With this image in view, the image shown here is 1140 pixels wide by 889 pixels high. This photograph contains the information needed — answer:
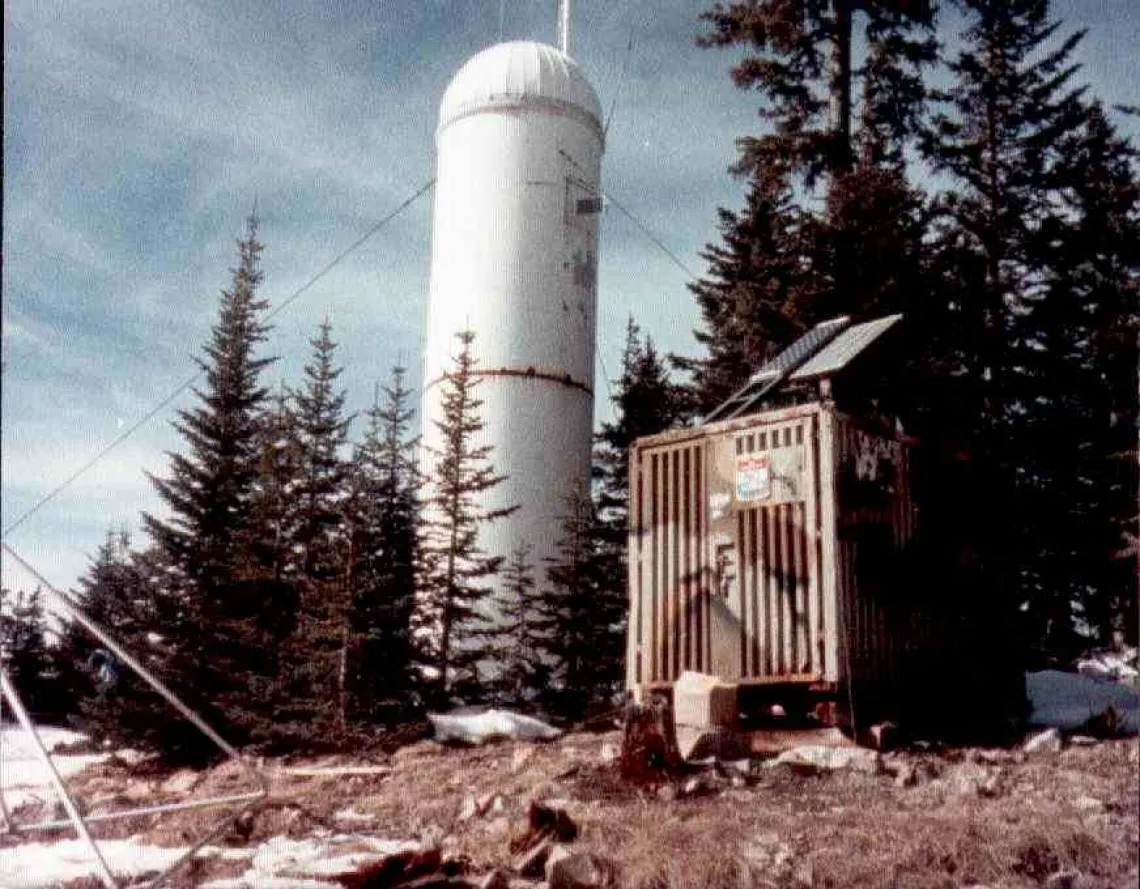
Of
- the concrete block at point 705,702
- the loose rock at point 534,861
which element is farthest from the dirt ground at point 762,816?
the concrete block at point 705,702

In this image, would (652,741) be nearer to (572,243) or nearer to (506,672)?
(506,672)

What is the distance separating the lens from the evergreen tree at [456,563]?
16.2 metres

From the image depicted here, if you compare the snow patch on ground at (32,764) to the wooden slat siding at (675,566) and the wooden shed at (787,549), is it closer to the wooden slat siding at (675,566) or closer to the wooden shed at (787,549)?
the wooden slat siding at (675,566)

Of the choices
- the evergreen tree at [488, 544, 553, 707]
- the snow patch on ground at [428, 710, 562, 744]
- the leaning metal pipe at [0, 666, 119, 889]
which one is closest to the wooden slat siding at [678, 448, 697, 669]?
the snow patch on ground at [428, 710, 562, 744]

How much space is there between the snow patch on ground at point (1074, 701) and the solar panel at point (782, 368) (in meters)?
4.61

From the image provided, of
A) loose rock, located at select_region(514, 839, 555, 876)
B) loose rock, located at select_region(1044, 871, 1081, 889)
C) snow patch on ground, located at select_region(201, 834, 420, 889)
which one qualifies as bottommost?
snow patch on ground, located at select_region(201, 834, 420, 889)

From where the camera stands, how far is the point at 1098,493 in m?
18.2

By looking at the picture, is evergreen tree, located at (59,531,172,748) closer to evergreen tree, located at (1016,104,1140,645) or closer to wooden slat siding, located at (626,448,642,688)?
wooden slat siding, located at (626,448,642,688)

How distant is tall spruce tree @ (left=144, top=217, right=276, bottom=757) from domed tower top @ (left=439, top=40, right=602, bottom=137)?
5306mm

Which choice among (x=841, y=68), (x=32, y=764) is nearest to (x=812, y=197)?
(x=841, y=68)

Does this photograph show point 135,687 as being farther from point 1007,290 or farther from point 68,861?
point 1007,290

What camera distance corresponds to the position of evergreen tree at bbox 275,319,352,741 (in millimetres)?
14703

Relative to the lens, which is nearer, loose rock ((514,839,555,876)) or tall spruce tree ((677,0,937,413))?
loose rock ((514,839,555,876))

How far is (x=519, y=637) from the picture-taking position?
56.9ft
